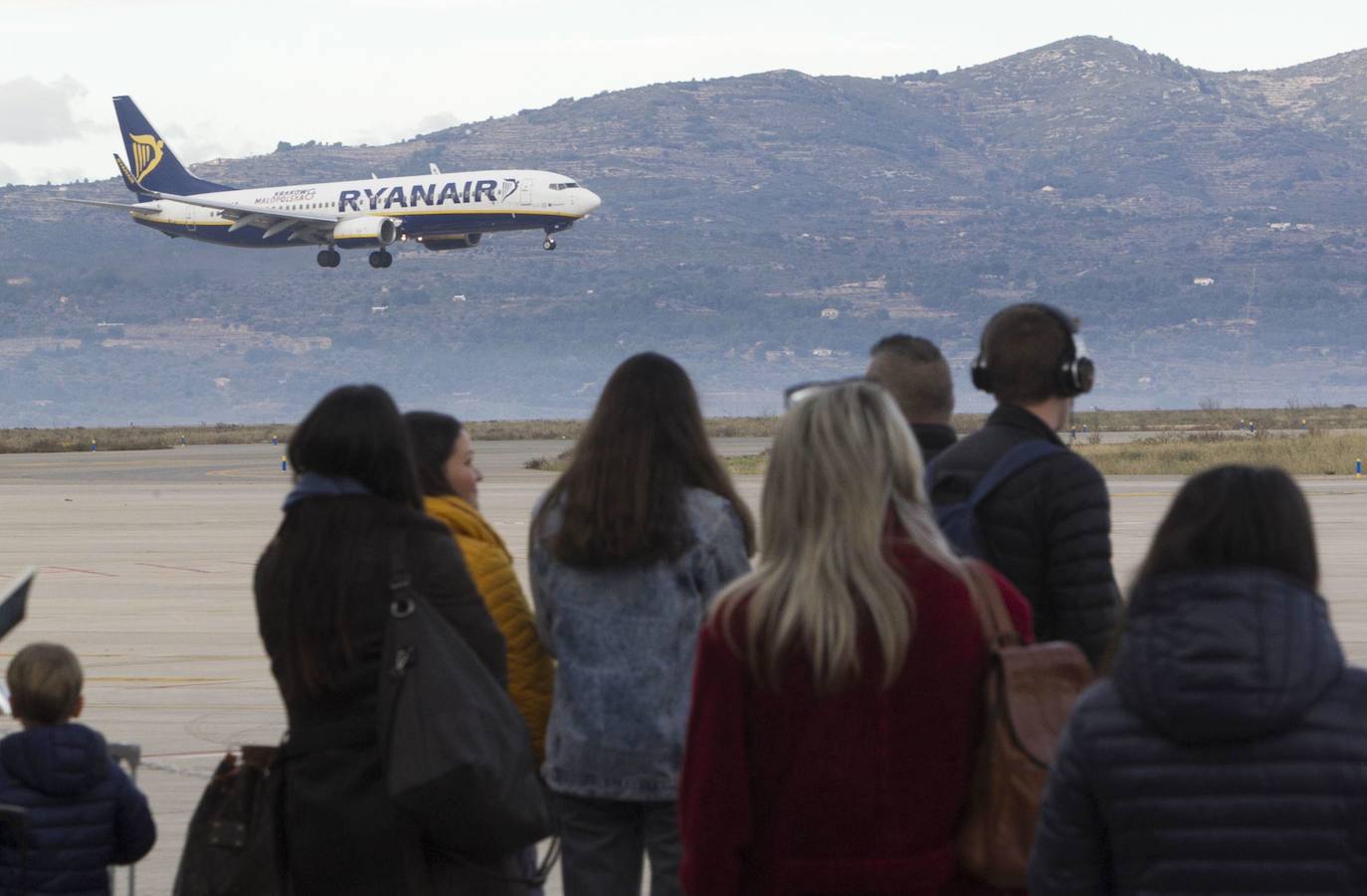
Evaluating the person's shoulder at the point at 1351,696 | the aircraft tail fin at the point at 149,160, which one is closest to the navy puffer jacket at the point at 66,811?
the person's shoulder at the point at 1351,696

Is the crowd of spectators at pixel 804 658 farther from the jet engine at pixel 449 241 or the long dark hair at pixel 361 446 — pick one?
the jet engine at pixel 449 241

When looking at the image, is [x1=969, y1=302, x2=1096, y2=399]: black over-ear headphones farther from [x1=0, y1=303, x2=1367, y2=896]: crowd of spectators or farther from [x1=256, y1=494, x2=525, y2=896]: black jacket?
[x1=256, y1=494, x2=525, y2=896]: black jacket

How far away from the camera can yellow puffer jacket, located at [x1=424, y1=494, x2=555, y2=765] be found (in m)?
5.66

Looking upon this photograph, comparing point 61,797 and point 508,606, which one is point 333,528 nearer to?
point 508,606

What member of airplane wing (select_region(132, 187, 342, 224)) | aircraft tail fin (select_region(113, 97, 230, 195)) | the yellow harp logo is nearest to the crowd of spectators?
airplane wing (select_region(132, 187, 342, 224))

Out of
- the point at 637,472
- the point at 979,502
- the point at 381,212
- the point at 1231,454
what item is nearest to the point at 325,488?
the point at 637,472

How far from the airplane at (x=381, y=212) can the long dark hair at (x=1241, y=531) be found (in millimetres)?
67357

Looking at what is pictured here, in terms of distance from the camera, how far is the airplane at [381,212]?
239 feet

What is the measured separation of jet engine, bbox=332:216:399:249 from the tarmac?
A: 22.0 meters

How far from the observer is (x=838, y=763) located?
3.91 metres

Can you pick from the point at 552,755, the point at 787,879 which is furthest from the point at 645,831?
the point at 787,879

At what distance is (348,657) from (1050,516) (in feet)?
6.58

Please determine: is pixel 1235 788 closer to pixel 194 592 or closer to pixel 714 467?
pixel 714 467

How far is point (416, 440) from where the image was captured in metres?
6.12
